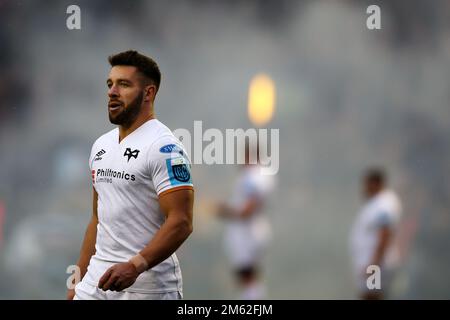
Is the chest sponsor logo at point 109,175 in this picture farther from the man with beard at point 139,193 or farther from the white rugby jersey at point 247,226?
the white rugby jersey at point 247,226

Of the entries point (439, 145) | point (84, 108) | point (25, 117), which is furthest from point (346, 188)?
point (25, 117)

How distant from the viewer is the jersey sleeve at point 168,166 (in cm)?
368

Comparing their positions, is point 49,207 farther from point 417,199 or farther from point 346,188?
point 417,199

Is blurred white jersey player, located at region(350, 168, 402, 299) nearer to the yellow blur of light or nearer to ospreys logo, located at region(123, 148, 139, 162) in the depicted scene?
the yellow blur of light

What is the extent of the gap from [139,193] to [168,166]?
0.21m

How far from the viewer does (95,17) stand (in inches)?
416

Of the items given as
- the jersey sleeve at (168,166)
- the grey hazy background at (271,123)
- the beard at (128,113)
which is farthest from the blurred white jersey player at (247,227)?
the jersey sleeve at (168,166)

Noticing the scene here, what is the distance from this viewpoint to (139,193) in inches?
149

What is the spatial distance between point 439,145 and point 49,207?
5.75m

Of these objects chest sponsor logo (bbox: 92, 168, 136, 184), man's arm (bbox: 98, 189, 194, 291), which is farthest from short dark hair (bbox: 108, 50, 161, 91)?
man's arm (bbox: 98, 189, 194, 291)

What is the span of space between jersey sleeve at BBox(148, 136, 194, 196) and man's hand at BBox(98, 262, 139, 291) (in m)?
0.42

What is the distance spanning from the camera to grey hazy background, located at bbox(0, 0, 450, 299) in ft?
32.9

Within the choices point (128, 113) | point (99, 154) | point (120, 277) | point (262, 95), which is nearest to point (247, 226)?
point (262, 95)

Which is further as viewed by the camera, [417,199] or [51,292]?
[417,199]
